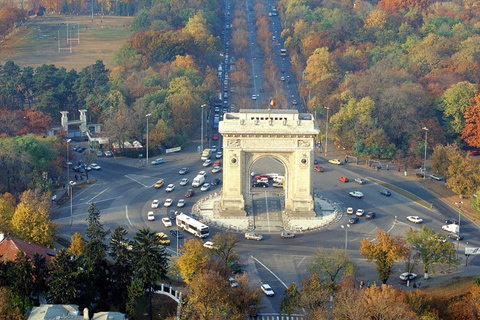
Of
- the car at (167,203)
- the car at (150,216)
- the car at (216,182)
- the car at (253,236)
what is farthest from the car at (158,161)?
the car at (253,236)

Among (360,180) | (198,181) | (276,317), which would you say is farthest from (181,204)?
(276,317)

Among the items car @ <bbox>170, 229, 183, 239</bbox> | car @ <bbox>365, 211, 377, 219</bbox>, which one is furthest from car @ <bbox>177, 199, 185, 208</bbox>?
car @ <bbox>365, 211, 377, 219</bbox>

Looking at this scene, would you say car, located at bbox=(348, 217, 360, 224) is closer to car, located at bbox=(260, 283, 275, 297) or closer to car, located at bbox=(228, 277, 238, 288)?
car, located at bbox=(260, 283, 275, 297)

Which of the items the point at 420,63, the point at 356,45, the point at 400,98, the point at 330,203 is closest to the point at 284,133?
the point at 330,203

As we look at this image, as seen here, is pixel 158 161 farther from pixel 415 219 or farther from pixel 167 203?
pixel 415 219

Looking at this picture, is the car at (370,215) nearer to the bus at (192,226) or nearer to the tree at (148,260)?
the bus at (192,226)
